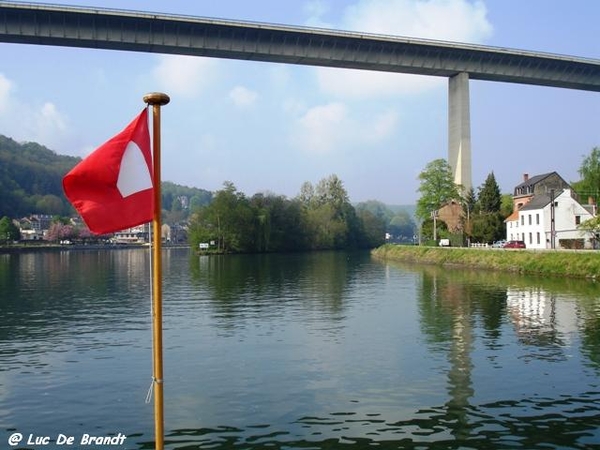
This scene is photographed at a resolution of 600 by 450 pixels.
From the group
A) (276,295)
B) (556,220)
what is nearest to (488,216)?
(556,220)

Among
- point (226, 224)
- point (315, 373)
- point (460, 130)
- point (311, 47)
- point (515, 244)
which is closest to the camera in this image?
point (315, 373)

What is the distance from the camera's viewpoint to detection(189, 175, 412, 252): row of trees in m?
139

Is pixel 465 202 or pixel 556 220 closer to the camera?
pixel 556 220

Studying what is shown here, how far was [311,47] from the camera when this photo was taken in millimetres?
87062

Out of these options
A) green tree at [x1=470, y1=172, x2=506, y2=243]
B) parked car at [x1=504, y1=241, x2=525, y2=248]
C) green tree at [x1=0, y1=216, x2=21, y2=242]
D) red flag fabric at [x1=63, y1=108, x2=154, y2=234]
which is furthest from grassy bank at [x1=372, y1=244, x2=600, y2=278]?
green tree at [x1=0, y1=216, x2=21, y2=242]

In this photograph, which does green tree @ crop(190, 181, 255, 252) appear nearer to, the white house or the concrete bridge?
the concrete bridge

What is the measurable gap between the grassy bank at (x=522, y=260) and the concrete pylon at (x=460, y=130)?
41.2ft

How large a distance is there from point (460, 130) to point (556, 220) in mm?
20825

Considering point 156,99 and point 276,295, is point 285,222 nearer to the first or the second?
point 276,295

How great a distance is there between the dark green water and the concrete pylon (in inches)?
2191

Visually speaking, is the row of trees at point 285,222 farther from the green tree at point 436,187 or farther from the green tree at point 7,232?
the green tree at point 7,232

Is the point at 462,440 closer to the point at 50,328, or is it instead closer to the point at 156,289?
the point at 156,289

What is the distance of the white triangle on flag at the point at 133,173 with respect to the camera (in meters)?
7.26

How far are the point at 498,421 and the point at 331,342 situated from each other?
419 inches
